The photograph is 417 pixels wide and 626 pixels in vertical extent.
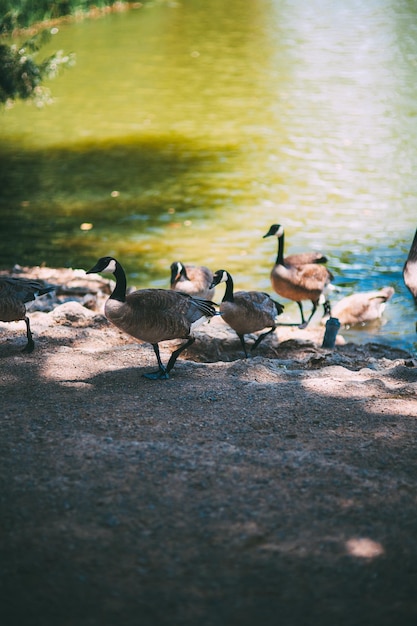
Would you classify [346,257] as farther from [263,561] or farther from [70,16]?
[70,16]

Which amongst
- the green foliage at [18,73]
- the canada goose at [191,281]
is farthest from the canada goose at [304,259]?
the green foliage at [18,73]

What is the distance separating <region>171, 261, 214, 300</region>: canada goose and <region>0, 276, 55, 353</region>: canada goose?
5.69ft

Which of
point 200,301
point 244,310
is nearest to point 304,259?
point 244,310

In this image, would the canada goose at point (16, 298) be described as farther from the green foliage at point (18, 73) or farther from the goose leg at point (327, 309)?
the green foliage at point (18, 73)

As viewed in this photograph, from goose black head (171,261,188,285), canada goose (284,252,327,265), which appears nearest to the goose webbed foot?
goose black head (171,261,188,285)

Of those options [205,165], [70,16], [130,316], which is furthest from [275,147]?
[70,16]

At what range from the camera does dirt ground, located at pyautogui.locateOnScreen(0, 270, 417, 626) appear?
3949mm

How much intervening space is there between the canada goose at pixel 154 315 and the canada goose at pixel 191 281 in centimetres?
165

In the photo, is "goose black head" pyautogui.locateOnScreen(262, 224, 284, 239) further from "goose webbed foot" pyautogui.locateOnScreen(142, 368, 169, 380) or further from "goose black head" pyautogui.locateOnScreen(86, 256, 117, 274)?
"goose webbed foot" pyautogui.locateOnScreen(142, 368, 169, 380)

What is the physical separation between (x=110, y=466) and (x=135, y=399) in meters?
1.29

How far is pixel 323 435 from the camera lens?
5.69m

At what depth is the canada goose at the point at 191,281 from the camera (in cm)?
881

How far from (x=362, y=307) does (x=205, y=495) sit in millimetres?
5490

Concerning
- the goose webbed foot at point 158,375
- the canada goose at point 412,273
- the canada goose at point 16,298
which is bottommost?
the goose webbed foot at point 158,375
